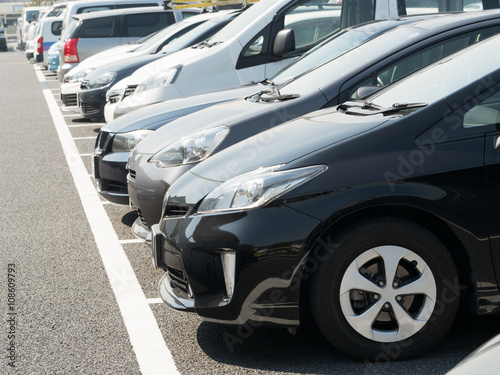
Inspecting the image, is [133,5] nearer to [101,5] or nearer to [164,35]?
[101,5]

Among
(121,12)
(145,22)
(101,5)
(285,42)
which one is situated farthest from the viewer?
(101,5)

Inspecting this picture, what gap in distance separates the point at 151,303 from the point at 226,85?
4045 millimetres

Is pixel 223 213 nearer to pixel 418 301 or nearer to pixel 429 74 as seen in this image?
pixel 418 301

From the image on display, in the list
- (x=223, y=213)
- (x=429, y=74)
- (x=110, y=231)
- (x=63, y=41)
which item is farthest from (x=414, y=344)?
(x=63, y=41)

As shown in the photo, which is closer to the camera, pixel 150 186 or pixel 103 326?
pixel 103 326

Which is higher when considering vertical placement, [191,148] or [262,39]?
[262,39]

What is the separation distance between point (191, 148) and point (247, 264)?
1838 mm

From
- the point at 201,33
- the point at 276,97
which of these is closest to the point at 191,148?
the point at 276,97

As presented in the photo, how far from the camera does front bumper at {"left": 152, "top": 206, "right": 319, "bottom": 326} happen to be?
351 centimetres

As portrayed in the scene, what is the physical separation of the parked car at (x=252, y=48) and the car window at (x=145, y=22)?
7929 millimetres

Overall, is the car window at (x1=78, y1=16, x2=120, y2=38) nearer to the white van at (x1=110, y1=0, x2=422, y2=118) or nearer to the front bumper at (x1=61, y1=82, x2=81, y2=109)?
the front bumper at (x1=61, y1=82, x2=81, y2=109)

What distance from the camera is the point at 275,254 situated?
350 cm

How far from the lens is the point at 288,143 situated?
12.8 feet

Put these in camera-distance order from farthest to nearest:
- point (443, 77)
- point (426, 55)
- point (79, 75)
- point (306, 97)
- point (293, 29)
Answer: point (79, 75), point (293, 29), point (426, 55), point (306, 97), point (443, 77)
